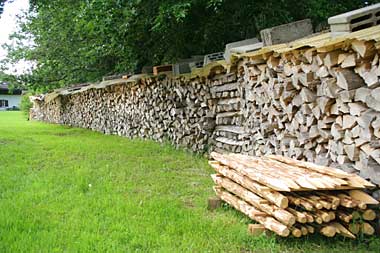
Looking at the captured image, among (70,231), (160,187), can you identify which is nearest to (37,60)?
(160,187)

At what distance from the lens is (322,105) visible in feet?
11.2

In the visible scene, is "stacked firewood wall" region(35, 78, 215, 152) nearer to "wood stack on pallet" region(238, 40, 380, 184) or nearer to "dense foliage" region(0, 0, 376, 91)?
"dense foliage" region(0, 0, 376, 91)

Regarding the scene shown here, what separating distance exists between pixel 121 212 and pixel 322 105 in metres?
1.97

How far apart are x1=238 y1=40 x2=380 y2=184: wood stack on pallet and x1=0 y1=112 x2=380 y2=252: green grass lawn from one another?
714 mm

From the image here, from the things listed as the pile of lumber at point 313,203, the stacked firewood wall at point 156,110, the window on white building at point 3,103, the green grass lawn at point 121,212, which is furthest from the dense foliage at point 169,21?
the window on white building at point 3,103

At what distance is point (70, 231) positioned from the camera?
3.09m

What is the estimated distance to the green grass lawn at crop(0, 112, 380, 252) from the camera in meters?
2.79

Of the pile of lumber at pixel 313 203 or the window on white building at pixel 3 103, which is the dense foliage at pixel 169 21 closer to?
the pile of lumber at pixel 313 203

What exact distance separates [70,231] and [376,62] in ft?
8.38

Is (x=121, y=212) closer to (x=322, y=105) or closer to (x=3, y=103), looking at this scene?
(x=322, y=105)

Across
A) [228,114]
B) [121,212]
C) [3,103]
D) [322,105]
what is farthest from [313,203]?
[3,103]

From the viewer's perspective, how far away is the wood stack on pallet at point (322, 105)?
113 inches

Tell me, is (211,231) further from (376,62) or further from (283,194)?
(376,62)

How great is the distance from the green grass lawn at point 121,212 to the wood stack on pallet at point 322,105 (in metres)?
0.71
